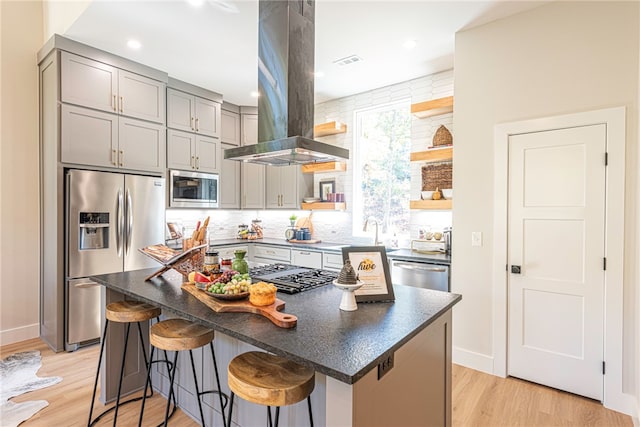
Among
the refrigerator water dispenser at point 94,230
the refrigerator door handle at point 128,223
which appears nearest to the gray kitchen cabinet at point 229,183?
the refrigerator door handle at point 128,223

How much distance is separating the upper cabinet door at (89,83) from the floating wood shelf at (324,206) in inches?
102

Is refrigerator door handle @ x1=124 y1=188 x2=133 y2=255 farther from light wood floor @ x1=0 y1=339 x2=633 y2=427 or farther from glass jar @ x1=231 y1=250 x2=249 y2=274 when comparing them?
glass jar @ x1=231 y1=250 x2=249 y2=274

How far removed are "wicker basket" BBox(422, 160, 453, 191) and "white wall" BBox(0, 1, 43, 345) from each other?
4292 millimetres

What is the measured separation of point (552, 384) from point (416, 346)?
1.86 m

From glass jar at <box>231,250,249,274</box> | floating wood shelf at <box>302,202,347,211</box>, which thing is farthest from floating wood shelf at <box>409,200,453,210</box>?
glass jar at <box>231,250,249,274</box>

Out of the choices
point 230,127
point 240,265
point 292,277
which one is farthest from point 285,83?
point 230,127

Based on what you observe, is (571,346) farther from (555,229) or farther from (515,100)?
(515,100)

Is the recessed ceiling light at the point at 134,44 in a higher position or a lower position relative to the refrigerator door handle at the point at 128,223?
higher

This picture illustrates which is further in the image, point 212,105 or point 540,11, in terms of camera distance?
point 212,105

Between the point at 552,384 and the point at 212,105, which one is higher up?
the point at 212,105

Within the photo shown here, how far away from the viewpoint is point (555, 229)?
2.61 metres

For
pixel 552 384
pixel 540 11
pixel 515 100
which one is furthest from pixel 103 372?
pixel 540 11

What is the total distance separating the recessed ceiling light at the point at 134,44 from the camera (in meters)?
3.22

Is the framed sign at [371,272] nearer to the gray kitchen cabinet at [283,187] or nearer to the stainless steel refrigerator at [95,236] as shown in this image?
the stainless steel refrigerator at [95,236]
